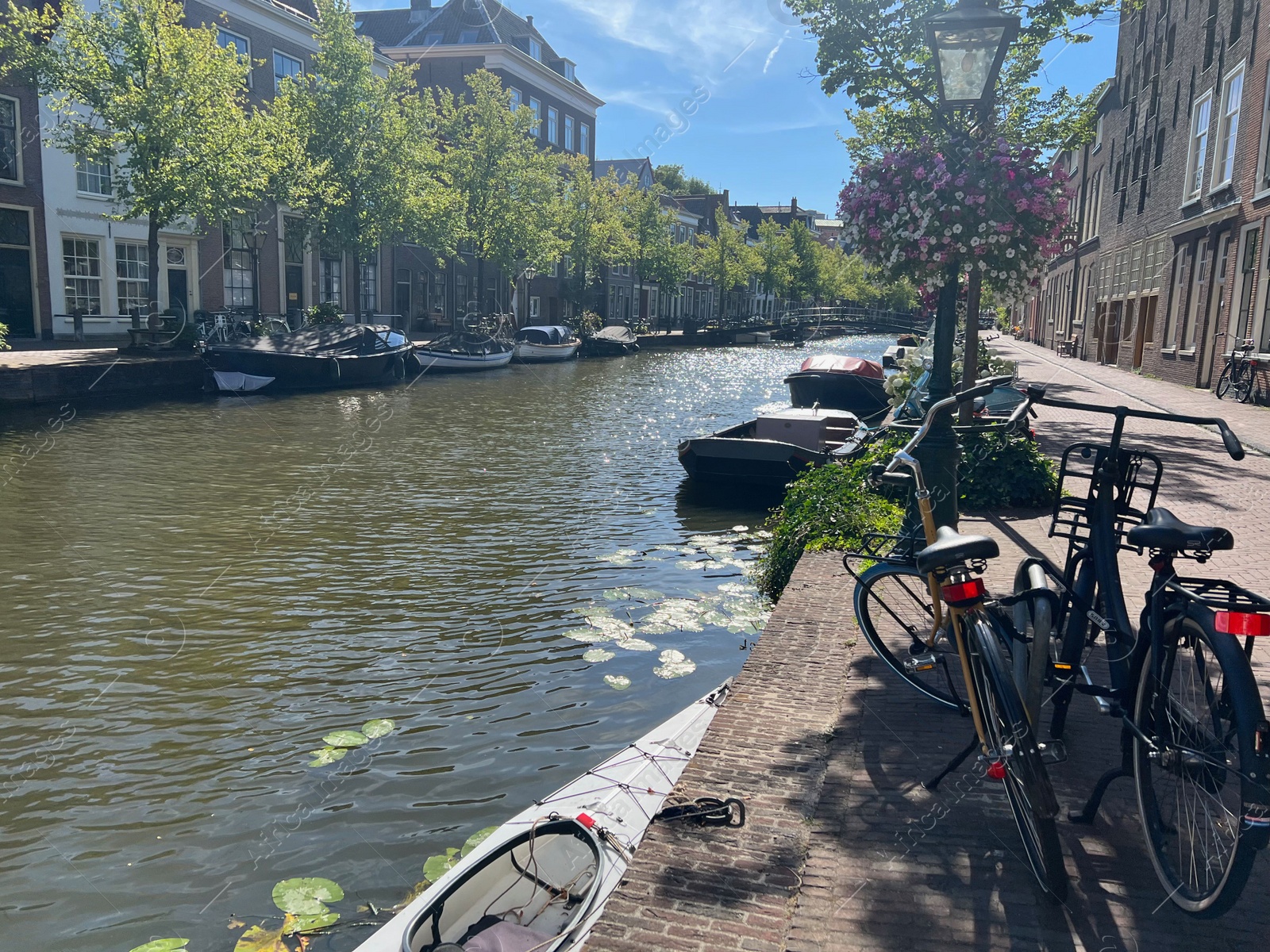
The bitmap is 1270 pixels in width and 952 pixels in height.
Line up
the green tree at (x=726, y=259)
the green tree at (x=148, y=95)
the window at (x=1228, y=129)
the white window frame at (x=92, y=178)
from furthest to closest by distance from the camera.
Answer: the green tree at (x=726, y=259) → the white window frame at (x=92, y=178) → the green tree at (x=148, y=95) → the window at (x=1228, y=129)

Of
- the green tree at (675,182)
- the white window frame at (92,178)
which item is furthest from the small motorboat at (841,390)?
the green tree at (675,182)

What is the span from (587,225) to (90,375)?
35.1 meters

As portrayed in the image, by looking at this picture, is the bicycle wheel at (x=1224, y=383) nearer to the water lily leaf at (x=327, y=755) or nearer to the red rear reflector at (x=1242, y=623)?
the water lily leaf at (x=327, y=755)

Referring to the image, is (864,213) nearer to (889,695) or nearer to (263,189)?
(889,695)

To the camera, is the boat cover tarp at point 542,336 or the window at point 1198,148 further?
the boat cover tarp at point 542,336

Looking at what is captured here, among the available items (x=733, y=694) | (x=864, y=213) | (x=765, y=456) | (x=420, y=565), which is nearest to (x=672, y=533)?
(x=765, y=456)

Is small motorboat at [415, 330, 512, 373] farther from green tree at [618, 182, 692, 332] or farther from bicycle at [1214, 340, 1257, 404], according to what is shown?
green tree at [618, 182, 692, 332]

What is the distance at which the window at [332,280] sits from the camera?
124 ft

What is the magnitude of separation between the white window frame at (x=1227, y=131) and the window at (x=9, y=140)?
1139 inches

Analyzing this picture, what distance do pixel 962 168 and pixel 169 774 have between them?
6188 mm

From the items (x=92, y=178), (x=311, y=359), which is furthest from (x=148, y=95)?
(x=311, y=359)

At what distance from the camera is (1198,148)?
2489 centimetres

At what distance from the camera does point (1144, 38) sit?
3195cm

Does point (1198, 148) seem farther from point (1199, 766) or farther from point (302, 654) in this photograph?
point (1199, 766)
